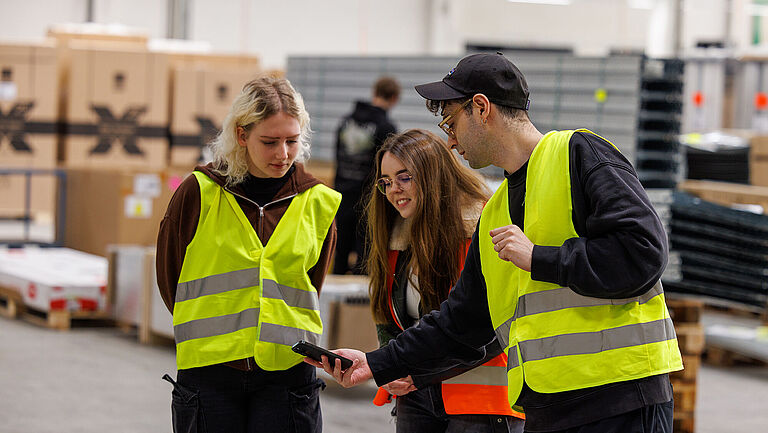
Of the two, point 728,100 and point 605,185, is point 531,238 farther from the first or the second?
point 728,100

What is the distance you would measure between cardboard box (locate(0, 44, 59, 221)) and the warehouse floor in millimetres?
5150

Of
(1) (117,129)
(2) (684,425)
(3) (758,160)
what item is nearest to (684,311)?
(2) (684,425)

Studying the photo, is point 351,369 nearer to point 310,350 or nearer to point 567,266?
point 310,350

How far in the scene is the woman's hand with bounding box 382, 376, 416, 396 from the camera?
9.09ft

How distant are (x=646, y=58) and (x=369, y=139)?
2.32 metres

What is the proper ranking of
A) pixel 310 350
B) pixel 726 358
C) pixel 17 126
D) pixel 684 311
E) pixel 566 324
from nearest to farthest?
pixel 566 324 → pixel 310 350 → pixel 684 311 → pixel 726 358 → pixel 17 126

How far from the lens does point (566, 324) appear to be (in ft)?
7.09

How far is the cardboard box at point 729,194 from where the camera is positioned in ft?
29.1

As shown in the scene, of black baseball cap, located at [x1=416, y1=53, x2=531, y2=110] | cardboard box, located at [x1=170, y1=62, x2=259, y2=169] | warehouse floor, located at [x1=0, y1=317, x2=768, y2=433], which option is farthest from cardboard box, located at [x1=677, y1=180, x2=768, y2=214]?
black baseball cap, located at [x1=416, y1=53, x2=531, y2=110]

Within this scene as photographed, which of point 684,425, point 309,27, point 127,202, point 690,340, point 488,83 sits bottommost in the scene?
point 684,425

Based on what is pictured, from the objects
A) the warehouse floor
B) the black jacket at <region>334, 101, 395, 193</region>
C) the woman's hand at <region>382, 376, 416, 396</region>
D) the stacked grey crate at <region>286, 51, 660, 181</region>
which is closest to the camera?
the woman's hand at <region>382, 376, 416, 396</region>

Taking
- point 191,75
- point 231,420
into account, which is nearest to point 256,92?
point 231,420

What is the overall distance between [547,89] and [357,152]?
69.1 inches

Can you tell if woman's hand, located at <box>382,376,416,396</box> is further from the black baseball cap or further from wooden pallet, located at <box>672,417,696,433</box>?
wooden pallet, located at <box>672,417,696,433</box>
